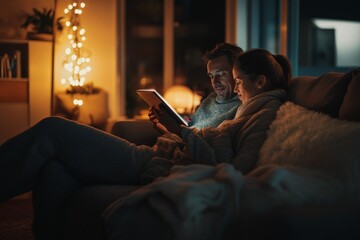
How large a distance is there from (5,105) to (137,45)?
4.79ft

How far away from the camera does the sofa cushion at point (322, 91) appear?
6.26 ft

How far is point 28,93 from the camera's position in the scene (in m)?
4.34

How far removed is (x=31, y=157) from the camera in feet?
6.37

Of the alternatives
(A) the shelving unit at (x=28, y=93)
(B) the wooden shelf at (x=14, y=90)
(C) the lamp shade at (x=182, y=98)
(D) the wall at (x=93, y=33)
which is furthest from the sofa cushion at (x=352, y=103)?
(D) the wall at (x=93, y=33)

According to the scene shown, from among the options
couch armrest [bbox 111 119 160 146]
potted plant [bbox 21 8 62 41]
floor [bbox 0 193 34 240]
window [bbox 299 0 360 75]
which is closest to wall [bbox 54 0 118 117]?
potted plant [bbox 21 8 62 41]

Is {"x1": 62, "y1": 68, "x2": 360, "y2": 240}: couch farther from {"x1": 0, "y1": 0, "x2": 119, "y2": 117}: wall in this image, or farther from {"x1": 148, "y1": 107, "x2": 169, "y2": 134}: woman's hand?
{"x1": 0, "y1": 0, "x2": 119, "y2": 117}: wall

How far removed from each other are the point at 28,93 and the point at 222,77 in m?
2.31

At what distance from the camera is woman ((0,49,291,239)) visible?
1935mm

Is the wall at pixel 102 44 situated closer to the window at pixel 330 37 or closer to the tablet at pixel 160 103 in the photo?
the window at pixel 330 37

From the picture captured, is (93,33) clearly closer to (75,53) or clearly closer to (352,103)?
(75,53)

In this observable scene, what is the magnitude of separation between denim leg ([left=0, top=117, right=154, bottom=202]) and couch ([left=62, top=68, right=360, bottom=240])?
0.24 ft

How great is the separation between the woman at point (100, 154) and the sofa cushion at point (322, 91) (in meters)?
0.08

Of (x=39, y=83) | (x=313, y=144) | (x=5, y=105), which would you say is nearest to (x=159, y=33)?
(x=39, y=83)

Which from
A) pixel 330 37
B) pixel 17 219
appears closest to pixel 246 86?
pixel 17 219
